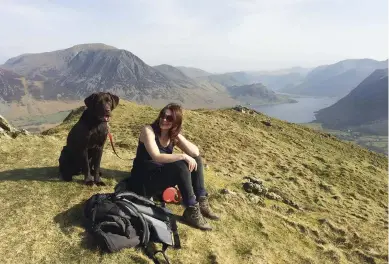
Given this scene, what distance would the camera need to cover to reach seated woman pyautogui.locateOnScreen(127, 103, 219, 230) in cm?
651

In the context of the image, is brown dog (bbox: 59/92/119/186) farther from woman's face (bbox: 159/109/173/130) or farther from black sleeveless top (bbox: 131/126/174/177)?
woman's face (bbox: 159/109/173/130)

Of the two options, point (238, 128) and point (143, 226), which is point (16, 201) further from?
point (238, 128)

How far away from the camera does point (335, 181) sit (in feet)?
59.7

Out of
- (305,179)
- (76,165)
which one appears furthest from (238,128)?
(76,165)

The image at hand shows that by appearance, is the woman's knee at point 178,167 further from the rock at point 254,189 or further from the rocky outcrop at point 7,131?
the rocky outcrop at point 7,131

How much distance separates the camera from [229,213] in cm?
845

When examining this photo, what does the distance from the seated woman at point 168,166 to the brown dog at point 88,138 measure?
4.77 feet

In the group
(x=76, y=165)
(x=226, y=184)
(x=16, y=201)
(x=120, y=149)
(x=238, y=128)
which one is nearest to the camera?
(x=16, y=201)

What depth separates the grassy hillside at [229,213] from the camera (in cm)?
617

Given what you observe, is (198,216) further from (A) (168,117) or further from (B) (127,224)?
(A) (168,117)

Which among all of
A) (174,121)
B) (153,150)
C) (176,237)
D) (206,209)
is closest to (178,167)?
(153,150)

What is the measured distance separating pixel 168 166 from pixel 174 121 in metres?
0.97

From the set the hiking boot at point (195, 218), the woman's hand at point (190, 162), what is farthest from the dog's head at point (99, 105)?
the hiking boot at point (195, 218)

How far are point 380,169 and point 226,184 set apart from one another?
57.4 ft
